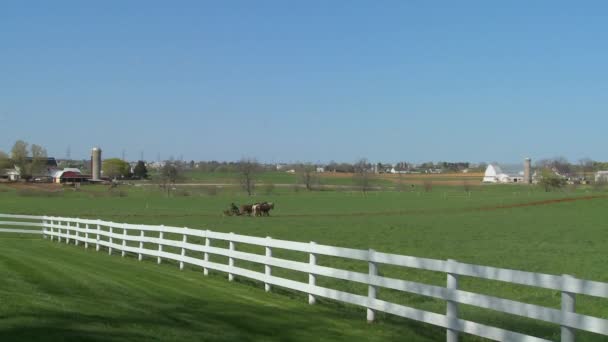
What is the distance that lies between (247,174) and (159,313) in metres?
130

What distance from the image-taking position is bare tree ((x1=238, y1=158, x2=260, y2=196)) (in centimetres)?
13638

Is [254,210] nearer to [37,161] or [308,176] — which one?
[308,176]

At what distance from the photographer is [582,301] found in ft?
49.7

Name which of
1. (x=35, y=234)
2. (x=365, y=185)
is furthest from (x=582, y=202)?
(x=365, y=185)

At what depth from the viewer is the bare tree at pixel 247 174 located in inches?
5369

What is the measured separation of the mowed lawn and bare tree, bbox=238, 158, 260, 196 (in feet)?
382

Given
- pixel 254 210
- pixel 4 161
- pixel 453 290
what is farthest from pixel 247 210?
pixel 4 161

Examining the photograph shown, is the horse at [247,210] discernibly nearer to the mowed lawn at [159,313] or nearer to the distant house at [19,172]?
the mowed lawn at [159,313]

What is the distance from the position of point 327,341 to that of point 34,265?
9.32m

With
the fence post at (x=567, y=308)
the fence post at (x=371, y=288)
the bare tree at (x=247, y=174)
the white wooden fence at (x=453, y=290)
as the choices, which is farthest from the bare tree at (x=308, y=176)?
the fence post at (x=567, y=308)

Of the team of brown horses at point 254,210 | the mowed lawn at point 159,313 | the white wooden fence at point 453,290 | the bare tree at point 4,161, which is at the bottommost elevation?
the team of brown horses at point 254,210

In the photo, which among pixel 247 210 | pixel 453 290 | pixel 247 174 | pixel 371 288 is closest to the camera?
pixel 453 290

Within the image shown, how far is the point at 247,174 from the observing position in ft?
459

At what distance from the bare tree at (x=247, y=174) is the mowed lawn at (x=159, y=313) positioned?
116425 millimetres
